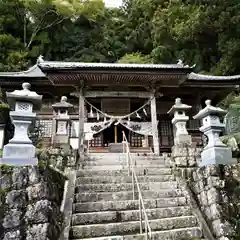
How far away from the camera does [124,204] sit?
5781mm

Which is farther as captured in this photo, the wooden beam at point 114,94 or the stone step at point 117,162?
the wooden beam at point 114,94

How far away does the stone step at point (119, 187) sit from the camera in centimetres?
629

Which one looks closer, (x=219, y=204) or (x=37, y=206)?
(x=37, y=206)

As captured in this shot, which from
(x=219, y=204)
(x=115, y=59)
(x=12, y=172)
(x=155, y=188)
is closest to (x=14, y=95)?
(x=12, y=172)

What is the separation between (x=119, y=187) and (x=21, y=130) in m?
2.71

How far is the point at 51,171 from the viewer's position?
5445 millimetres

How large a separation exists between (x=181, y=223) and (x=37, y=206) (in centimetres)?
293

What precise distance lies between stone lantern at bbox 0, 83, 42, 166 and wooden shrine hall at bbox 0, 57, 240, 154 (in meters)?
4.92

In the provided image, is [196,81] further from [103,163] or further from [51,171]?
[51,171]

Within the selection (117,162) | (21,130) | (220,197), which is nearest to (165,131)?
(117,162)

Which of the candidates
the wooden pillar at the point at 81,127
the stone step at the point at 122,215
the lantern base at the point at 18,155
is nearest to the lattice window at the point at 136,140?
the wooden pillar at the point at 81,127

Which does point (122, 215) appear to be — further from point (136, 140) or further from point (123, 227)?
point (136, 140)

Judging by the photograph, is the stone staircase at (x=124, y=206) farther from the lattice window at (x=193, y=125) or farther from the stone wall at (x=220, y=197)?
the lattice window at (x=193, y=125)

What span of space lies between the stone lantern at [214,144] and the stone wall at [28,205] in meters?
3.71
